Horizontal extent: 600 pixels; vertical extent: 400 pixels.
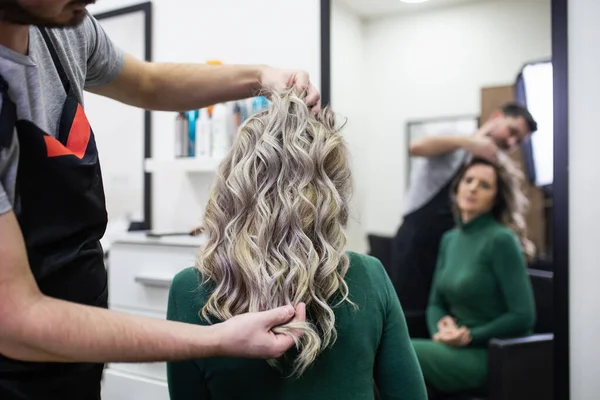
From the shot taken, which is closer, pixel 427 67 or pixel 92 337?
pixel 92 337

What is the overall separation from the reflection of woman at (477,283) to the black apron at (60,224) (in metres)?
1.17

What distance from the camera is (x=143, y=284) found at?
185 centimetres

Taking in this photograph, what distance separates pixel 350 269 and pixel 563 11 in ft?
3.74

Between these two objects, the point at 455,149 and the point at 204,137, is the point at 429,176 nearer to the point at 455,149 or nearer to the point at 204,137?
the point at 455,149

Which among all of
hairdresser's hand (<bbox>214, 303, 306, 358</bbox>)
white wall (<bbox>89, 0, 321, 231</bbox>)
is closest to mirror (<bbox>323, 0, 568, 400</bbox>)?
white wall (<bbox>89, 0, 321, 231</bbox>)

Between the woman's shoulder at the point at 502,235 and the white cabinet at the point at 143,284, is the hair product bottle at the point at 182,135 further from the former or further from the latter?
the woman's shoulder at the point at 502,235

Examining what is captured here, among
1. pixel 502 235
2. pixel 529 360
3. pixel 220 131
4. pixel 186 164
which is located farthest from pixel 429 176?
pixel 186 164

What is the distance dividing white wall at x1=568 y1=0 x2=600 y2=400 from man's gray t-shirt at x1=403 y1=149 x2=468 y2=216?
34 cm

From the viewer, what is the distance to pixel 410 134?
172cm

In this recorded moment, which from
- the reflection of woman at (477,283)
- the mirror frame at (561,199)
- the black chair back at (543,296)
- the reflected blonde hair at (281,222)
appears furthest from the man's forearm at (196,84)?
the black chair back at (543,296)

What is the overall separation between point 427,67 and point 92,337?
1378 mm

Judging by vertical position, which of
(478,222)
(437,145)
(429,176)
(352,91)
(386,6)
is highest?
(386,6)

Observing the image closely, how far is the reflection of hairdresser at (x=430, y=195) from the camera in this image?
1588mm

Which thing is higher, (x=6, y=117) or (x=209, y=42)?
(x=209, y=42)
